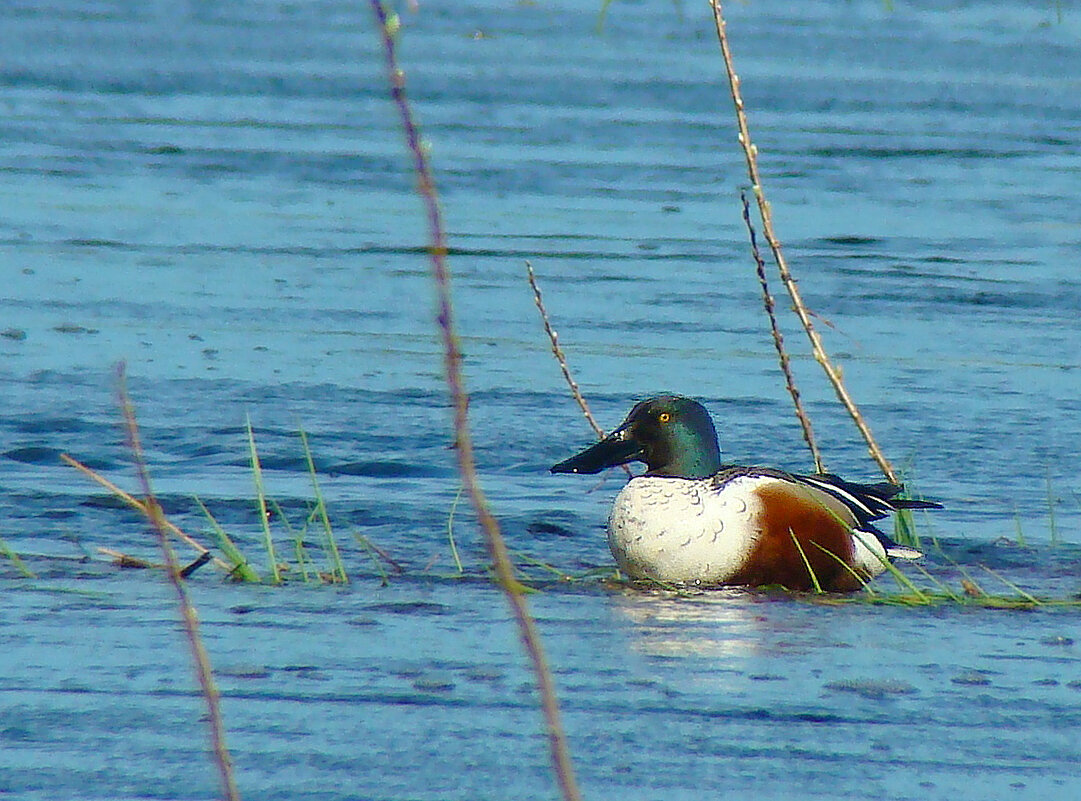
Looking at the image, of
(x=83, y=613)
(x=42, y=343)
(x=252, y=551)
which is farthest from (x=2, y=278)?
(x=83, y=613)

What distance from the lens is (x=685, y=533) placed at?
5477 millimetres

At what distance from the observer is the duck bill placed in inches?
230

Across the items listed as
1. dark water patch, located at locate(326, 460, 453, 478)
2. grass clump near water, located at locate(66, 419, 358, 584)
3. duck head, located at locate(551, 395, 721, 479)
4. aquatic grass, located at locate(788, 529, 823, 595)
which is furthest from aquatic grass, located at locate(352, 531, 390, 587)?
aquatic grass, located at locate(788, 529, 823, 595)

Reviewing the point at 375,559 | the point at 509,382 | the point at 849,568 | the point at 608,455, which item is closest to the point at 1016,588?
the point at 849,568

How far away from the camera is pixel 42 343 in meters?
8.26

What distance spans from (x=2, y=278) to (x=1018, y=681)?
6.02 meters

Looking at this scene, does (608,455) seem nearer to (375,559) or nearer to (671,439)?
(671,439)

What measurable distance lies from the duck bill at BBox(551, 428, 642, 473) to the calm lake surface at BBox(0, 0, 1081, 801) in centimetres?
26

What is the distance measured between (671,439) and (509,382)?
2.26 metres

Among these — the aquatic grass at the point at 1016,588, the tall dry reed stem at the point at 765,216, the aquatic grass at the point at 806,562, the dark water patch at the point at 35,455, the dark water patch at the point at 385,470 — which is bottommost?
the aquatic grass at the point at 1016,588

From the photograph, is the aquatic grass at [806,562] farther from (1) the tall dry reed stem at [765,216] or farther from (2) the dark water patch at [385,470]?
(2) the dark water patch at [385,470]

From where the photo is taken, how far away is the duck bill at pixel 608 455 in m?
5.85

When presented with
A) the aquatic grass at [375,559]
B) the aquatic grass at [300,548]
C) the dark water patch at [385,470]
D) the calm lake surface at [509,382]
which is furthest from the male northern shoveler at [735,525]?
the dark water patch at [385,470]

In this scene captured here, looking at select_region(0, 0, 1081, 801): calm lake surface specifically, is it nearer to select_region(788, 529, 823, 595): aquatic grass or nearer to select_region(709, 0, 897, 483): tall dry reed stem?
select_region(788, 529, 823, 595): aquatic grass
